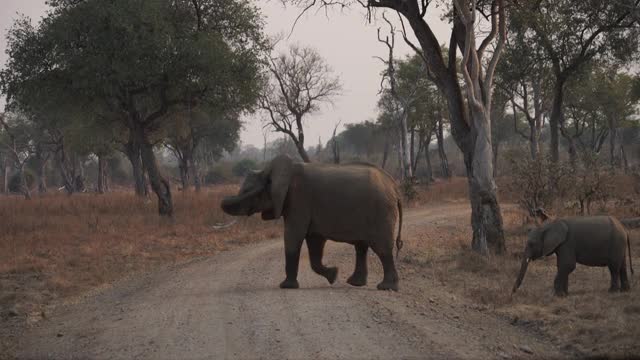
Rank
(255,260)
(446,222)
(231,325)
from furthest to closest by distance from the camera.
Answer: (446,222)
(255,260)
(231,325)

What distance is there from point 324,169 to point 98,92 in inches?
530

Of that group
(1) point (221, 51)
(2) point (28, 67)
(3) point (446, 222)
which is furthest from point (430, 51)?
(2) point (28, 67)

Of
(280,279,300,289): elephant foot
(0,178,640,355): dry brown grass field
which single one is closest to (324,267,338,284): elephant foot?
(280,279,300,289): elephant foot

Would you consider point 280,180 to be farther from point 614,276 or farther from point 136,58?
point 136,58

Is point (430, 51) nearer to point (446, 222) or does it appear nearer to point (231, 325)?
point (446, 222)

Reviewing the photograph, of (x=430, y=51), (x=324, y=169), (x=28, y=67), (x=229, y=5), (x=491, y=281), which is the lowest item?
(x=491, y=281)

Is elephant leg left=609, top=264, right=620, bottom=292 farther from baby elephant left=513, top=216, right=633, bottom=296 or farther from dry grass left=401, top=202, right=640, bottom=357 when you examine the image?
dry grass left=401, top=202, right=640, bottom=357

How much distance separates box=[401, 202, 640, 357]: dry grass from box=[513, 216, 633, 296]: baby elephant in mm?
284

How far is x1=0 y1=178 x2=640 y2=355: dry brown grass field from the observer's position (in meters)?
8.05

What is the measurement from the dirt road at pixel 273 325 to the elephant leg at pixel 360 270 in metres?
0.23

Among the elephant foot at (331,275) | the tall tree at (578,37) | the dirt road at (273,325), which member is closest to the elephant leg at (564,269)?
the dirt road at (273,325)

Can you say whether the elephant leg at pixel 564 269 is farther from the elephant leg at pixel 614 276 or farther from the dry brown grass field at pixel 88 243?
the dry brown grass field at pixel 88 243

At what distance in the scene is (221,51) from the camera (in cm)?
2117

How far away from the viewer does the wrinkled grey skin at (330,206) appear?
1002 cm
